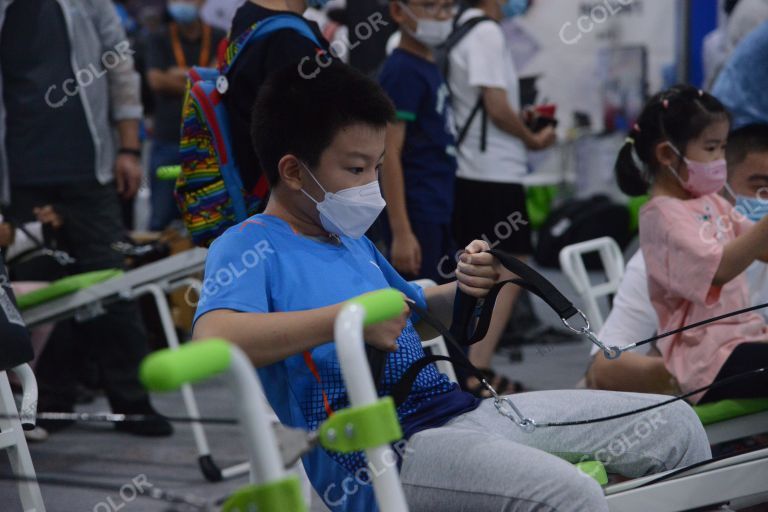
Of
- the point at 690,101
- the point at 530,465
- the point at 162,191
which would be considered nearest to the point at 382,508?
the point at 530,465

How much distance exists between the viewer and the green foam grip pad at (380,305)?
118cm

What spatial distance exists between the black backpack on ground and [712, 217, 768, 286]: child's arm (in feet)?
15.2

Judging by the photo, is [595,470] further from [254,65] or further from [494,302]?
[254,65]

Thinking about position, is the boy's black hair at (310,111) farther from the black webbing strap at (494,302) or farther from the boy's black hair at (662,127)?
the boy's black hair at (662,127)

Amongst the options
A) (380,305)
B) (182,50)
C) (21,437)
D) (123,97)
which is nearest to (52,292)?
(123,97)

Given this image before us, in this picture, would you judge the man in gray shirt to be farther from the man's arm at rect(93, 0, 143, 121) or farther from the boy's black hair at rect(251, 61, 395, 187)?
the boy's black hair at rect(251, 61, 395, 187)

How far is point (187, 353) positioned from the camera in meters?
0.97

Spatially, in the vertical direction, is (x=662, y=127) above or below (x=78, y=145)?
below

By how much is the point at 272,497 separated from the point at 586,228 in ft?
20.1

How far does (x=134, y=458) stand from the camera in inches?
135

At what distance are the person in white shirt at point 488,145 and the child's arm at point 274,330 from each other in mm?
2348

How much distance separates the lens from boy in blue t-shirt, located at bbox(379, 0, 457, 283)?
331cm

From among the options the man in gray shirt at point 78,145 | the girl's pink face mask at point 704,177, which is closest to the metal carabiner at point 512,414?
the girl's pink face mask at point 704,177

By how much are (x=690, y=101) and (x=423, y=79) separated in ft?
3.28
